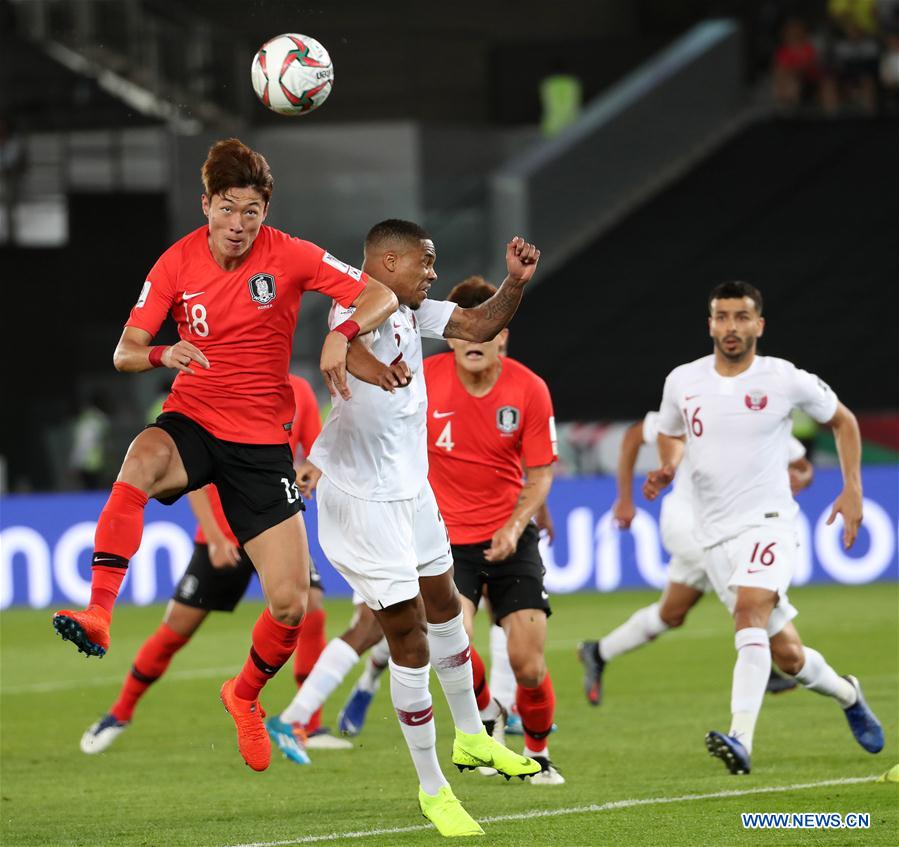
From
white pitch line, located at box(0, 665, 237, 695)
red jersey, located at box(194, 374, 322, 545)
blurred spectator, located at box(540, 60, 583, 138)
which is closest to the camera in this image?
red jersey, located at box(194, 374, 322, 545)

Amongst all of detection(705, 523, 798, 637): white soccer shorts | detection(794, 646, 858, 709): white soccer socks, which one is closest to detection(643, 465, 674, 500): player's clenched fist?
detection(705, 523, 798, 637): white soccer shorts

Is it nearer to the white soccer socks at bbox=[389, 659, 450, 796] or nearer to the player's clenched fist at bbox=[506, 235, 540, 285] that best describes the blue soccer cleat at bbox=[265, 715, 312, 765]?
the white soccer socks at bbox=[389, 659, 450, 796]

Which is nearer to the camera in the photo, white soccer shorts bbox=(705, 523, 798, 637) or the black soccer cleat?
the black soccer cleat

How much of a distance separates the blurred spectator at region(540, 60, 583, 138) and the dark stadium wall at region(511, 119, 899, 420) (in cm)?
176

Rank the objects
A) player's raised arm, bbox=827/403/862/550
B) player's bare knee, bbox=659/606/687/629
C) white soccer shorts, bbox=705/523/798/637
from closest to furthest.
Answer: player's raised arm, bbox=827/403/862/550, white soccer shorts, bbox=705/523/798/637, player's bare knee, bbox=659/606/687/629

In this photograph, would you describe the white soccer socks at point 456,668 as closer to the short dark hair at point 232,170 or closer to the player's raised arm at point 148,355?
the player's raised arm at point 148,355

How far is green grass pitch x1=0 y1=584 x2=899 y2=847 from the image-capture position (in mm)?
7070

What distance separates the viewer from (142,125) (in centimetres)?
2527

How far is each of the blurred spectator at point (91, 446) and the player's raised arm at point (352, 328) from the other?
598 inches

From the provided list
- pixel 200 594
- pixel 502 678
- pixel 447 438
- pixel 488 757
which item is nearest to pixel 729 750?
pixel 488 757

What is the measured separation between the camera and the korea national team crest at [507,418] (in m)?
8.69

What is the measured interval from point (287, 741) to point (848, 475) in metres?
2.93

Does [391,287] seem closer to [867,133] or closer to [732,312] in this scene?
[732,312]

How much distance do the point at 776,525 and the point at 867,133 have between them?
58.1 feet
